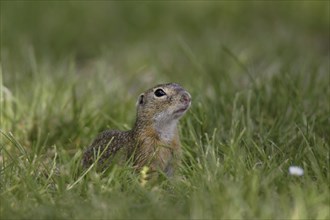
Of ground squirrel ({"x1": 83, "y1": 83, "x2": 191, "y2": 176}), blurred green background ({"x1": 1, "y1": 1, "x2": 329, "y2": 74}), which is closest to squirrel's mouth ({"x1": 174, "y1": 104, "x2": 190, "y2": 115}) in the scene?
ground squirrel ({"x1": 83, "y1": 83, "x2": 191, "y2": 176})

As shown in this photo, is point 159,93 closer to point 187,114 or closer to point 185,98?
point 185,98

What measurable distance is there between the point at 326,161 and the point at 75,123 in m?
1.97

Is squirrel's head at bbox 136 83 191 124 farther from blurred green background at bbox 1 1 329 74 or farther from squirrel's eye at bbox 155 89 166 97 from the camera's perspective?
blurred green background at bbox 1 1 329 74

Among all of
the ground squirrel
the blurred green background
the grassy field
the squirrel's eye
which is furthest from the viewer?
the blurred green background

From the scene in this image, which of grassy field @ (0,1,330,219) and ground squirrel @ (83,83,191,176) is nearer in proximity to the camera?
grassy field @ (0,1,330,219)

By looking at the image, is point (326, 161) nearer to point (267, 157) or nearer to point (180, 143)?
point (267, 157)

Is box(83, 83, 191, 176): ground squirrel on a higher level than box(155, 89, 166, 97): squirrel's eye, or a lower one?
lower

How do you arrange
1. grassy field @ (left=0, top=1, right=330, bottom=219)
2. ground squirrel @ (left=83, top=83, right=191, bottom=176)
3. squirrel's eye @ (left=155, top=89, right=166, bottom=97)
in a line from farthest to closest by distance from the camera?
squirrel's eye @ (left=155, top=89, right=166, bottom=97) < ground squirrel @ (left=83, top=83, right=191, bottom=176) < grassy field @ (left=0, top=1, right=330, bottom=219)

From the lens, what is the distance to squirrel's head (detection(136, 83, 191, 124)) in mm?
5273

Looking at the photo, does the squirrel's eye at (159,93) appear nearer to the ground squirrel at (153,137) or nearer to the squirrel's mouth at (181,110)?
the ground squirrel at (153,137)

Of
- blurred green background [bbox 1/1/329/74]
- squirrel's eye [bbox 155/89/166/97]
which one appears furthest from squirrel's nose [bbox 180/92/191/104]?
blurred green background [bbox 1/1/329/74]

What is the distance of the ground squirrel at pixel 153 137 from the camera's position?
522 centimetres

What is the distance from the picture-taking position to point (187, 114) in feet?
19.5

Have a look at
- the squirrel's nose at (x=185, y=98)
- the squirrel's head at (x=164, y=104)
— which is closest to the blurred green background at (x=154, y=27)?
the squirrel's head at (x=164, y=104)
